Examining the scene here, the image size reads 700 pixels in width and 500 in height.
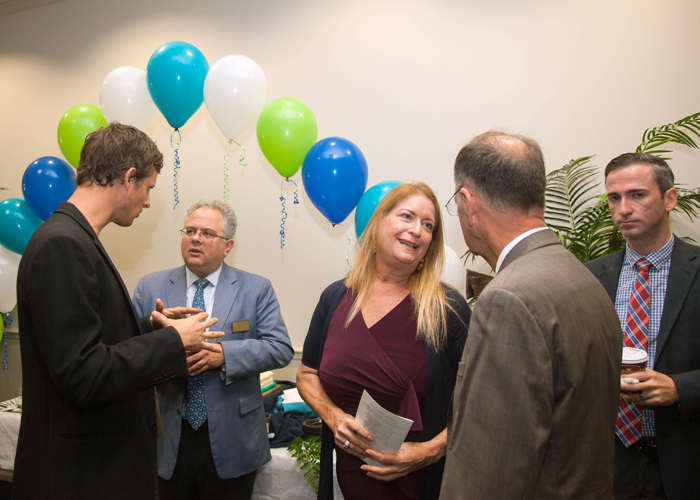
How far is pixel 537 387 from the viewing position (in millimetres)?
837

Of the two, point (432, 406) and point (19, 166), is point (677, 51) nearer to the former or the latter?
point (432, 406)

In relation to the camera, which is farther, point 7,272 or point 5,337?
point 5,337

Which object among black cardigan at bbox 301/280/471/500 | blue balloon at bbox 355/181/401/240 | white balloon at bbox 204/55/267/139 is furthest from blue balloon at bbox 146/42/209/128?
black cardigan at bbox 301/280/471/500

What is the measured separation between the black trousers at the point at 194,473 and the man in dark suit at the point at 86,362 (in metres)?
0.51

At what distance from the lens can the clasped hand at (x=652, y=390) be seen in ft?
4.83

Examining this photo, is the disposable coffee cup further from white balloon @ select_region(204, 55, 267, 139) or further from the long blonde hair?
white balloon @ select_region(204, 55, 267, 139)

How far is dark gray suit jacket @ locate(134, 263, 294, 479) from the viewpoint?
1.85m

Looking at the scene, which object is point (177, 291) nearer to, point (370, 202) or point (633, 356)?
point (370, 202)

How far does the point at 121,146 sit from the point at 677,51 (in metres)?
3.48

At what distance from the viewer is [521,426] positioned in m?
0.84

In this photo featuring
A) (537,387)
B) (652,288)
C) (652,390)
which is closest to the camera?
Result: (537,387)

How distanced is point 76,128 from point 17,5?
2.91 meters

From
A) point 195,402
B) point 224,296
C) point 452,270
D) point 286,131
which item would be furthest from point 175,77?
point 452,270

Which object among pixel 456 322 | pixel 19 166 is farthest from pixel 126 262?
pixel 456 322
